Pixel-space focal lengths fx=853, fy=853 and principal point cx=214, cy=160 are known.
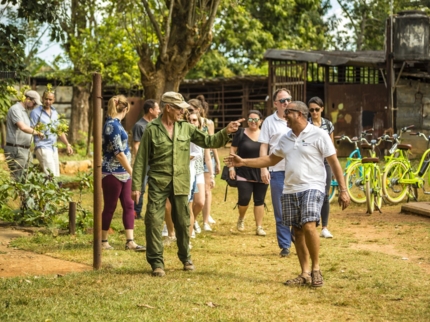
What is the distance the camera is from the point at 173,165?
8.53 meters

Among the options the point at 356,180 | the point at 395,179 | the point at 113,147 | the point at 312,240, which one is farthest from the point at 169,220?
the point at 395,179

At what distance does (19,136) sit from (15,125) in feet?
0.67

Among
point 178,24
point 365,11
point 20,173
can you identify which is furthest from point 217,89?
point 20,173

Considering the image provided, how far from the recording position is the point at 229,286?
25.7 ft

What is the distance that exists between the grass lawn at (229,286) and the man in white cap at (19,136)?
196 cm

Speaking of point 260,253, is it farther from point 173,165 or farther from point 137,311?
point 137,311

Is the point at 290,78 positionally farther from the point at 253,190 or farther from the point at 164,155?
the point at 164,155

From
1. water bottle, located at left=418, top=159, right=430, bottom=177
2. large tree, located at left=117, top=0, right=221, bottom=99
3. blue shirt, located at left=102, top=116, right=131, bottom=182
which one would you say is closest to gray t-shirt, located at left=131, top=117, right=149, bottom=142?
blue shirt, located at left=102, top=116, right=131, bottom=182

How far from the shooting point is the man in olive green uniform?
8.45 m

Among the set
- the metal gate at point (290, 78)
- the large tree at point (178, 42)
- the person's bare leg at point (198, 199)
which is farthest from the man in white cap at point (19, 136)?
the metal gate at point (290, 78)

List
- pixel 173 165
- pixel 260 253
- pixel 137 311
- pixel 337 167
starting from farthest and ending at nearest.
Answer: pixel 260 253 < pixel 173 165 < pixel 337 167 < pixel 137 311

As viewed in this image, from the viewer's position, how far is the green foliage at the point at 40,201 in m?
11.4

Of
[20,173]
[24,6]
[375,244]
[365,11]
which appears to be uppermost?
[365,11]

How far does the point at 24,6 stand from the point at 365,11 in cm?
3256
